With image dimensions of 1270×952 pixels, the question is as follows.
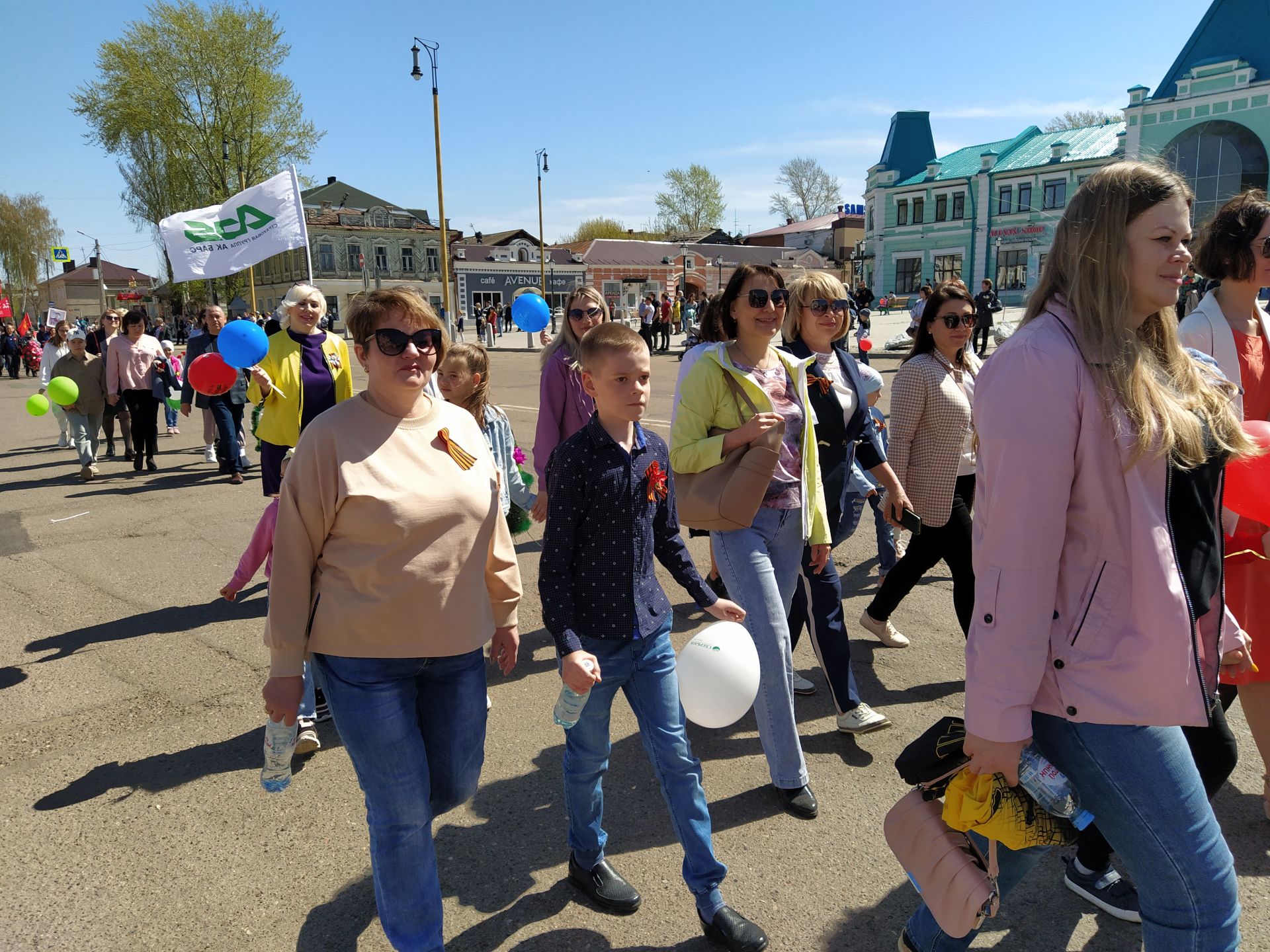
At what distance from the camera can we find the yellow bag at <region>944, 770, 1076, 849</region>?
194 cm

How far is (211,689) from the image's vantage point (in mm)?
4621

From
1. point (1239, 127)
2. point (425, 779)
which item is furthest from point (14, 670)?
point (1239, 127)

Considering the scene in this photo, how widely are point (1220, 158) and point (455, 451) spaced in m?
49.9

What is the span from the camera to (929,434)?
443 cm

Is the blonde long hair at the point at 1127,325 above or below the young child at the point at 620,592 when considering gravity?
above

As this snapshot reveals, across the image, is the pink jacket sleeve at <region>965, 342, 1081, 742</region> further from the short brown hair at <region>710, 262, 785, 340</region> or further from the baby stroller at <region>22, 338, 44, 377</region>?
the baby stroller at <region>22, 338, 44, 377</region>

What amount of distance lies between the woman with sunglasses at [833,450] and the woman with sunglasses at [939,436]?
281 mm

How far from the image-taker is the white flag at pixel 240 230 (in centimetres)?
831

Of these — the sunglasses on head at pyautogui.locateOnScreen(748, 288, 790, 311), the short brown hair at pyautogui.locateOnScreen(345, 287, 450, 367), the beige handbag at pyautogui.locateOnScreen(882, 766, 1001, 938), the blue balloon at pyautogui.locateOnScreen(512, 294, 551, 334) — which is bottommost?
the beige handbag at pyautogui.locateOnScreen(882, 766, 1001, 938)

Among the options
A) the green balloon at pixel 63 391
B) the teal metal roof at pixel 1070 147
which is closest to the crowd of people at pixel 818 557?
the green balloon at pixel 63 391

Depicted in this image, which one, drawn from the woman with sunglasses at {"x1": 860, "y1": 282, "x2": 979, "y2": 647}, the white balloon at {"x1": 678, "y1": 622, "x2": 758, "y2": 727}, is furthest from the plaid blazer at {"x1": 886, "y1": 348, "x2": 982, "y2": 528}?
the white balloon at {"x1": 678, "y1": 622, "x2": 758, "y2": 727}

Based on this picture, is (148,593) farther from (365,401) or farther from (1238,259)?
(1238,259)

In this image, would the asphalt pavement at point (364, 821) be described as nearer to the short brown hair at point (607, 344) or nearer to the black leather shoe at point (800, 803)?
the black leather shoe at point (800, 803)

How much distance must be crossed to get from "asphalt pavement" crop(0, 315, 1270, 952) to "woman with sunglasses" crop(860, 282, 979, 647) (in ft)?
2.33
